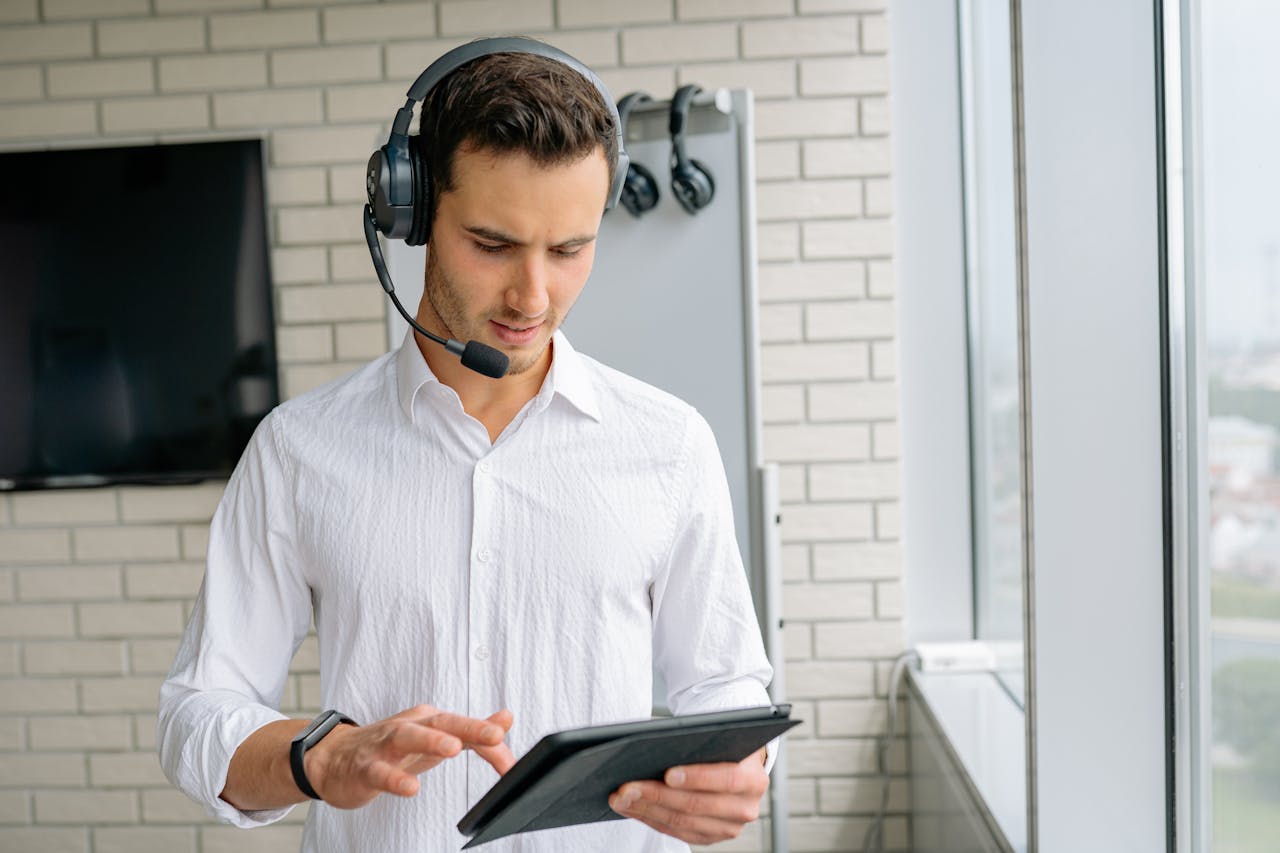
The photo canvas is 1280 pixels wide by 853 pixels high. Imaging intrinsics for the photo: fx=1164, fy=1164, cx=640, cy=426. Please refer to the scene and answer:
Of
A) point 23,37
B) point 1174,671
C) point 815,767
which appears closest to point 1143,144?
point 1174,671

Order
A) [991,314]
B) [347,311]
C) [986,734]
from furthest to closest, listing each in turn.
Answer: [347,311], [991,314], [986,734]

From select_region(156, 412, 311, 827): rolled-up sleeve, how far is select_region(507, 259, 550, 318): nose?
318 mm

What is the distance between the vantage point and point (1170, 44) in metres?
1.43

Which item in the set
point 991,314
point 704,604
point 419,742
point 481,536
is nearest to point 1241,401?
point 704,604

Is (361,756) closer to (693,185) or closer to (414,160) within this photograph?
(414,160)

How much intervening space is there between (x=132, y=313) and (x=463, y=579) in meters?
2.09

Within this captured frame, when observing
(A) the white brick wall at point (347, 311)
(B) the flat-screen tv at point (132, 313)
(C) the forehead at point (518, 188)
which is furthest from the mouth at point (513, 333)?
(B) the flat-screen tv at point (132, 313)

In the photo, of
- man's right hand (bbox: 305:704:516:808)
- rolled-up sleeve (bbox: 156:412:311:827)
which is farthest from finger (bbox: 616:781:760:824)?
rolled-up sleeve (bbox: 156:412:311:827)

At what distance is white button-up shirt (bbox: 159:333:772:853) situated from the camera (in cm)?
116

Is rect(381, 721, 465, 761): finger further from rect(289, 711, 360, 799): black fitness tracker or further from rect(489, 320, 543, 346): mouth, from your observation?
rect(489, 320, 543, 346): mouth

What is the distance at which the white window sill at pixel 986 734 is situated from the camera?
187cm

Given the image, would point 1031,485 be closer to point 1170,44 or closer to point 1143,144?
point 1143,144

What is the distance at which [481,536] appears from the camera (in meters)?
1.17

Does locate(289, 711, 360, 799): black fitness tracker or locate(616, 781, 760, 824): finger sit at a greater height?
locate(289, 711, 360, 799): black fitness tracker
